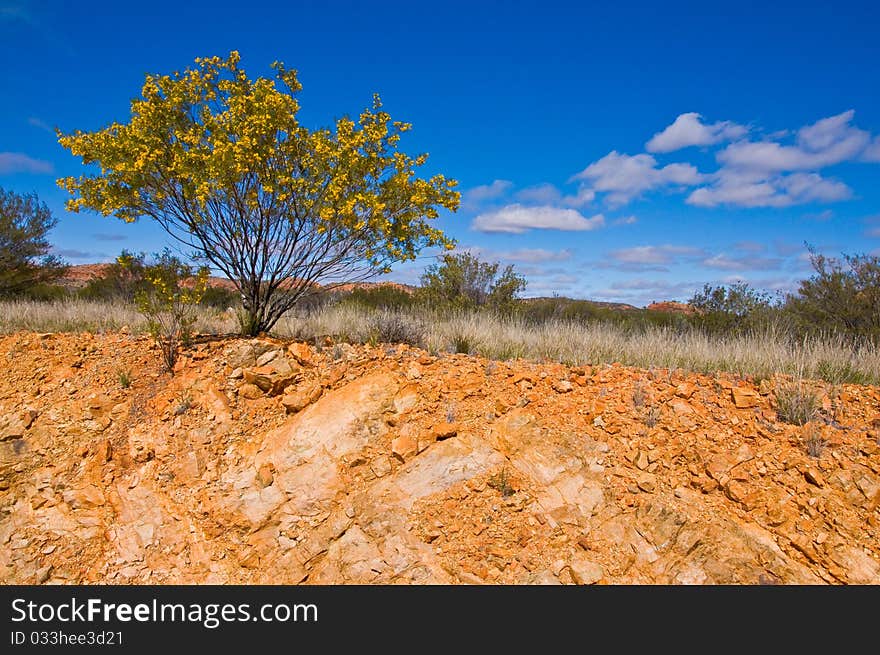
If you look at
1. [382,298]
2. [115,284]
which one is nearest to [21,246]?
[115,284]

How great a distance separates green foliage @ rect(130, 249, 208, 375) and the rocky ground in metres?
0.71

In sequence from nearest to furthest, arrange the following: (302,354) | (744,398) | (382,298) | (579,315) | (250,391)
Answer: (744,398) < (250,391) < (302,354) < (579,315) < (382,298)

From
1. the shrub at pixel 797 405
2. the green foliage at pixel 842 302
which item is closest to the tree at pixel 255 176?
the shrub at pixel 797 405

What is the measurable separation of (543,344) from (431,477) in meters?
3.43

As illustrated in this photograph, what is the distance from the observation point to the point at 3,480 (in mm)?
5812

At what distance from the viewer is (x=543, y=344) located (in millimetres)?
7848

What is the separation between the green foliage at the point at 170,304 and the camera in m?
7.24

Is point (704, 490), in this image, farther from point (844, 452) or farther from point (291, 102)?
point (291, 102)

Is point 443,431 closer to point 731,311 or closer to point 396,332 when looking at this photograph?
point 396,332

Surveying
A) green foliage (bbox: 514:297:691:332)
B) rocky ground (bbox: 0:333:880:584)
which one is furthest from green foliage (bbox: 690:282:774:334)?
rocky ground (bbox: 0:333:880:584)

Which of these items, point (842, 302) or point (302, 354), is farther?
point (842, 302)

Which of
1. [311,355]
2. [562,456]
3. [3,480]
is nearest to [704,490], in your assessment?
[562,456]

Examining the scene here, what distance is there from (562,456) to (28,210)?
17247mm
